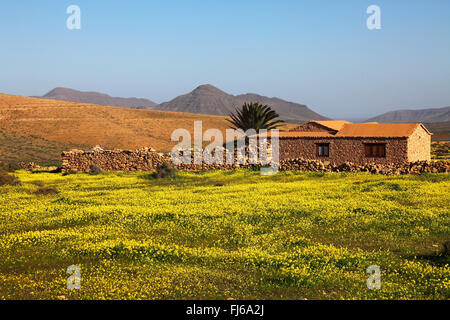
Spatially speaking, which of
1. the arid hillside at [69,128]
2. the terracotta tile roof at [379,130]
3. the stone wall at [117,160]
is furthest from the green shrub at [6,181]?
Result: the arid hillside at [69,128]

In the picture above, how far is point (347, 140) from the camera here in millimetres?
35750

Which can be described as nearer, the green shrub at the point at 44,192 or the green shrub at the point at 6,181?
the green shrub at the point at 44,192

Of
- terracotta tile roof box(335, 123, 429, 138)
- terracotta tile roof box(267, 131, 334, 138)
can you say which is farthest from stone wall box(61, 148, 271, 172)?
terracotta tile roof box(335, 123, 429, 138)

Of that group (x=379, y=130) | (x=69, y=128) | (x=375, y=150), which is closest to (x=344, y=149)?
(x=375, y=150)

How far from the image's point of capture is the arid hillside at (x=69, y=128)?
60.2m

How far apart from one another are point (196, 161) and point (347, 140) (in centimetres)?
1218

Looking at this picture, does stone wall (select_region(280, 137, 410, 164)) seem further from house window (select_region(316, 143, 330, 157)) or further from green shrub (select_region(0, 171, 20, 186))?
green shrub (select_region(0, 171, 20, 186))

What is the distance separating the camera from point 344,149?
35906 millimetres

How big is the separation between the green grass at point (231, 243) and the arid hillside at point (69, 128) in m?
38.4

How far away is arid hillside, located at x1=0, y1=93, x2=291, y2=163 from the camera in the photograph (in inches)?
2370

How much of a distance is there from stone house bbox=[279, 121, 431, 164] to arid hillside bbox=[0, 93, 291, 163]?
30.0m

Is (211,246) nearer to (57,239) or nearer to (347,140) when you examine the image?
(57,239)

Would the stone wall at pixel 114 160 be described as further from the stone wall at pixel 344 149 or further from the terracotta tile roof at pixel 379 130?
the terracotta tile roof at pixel 379 130

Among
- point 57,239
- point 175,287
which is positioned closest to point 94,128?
point 57,239
